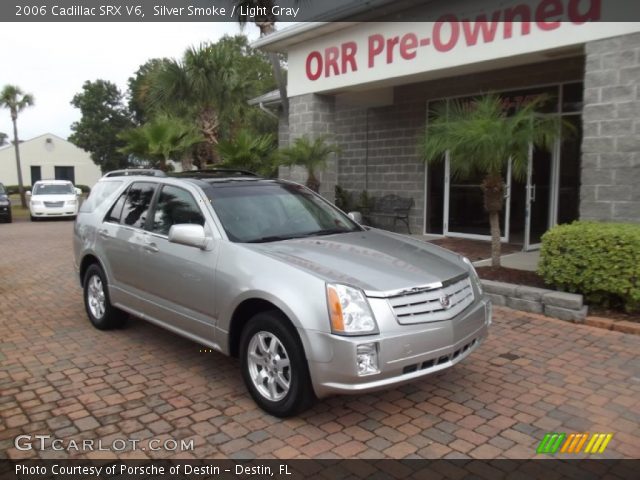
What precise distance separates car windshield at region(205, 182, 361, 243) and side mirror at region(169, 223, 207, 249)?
22 centimetres

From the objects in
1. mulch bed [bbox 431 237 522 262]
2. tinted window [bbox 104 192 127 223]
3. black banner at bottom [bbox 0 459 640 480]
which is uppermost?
tinted window [bbox 104 192 127 223]

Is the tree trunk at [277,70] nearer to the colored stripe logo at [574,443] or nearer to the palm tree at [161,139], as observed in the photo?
the palm tree at [161,139]

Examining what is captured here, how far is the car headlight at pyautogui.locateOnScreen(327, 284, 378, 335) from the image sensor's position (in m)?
3.33

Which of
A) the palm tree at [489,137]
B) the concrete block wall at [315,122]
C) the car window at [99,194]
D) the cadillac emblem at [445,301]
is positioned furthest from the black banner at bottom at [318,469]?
the concrete block wall at [315,122]

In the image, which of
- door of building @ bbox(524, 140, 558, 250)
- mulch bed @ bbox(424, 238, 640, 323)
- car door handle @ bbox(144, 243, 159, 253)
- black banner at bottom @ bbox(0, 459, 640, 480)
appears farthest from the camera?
door of building @ bbox(524, 140, 558, 250)

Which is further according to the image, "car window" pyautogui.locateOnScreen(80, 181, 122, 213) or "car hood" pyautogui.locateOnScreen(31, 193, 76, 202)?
"car hood" pyautogui.locateOnScreen(31, 193, 76, 202)

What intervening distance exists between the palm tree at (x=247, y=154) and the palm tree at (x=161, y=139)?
3195mm

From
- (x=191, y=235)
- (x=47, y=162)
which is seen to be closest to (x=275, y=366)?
(x=191, y=235)

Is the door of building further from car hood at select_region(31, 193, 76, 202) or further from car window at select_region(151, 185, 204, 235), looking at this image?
car hood at select_region(31, 193, 76, 202)

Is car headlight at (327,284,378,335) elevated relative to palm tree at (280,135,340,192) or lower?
lower

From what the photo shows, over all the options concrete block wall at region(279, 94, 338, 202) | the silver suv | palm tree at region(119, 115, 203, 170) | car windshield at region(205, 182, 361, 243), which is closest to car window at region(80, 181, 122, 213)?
the silver suv

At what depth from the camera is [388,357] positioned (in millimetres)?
3330

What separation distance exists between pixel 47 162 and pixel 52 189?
28.9 meters

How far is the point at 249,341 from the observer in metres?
3.86
